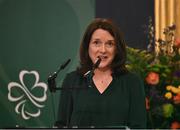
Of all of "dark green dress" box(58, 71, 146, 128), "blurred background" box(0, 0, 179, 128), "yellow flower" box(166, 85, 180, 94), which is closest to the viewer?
"dark green dress" box(58, 71, 146, 128)

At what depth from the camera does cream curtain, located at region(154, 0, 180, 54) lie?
4.52 meters

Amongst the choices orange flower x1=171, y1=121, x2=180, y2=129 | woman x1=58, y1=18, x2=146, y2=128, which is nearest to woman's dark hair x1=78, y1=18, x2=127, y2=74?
woman x1=58, y1=18, x2=146, y2=128

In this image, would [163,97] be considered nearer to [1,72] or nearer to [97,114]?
[97,114]

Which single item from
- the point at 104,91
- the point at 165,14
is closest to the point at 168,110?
the point at 104,91

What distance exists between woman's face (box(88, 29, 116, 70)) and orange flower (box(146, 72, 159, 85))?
1.28 ft

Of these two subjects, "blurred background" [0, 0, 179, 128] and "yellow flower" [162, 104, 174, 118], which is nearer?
"yellow flower" [162, 104, 174, 118]

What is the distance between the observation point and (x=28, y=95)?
4.71 m

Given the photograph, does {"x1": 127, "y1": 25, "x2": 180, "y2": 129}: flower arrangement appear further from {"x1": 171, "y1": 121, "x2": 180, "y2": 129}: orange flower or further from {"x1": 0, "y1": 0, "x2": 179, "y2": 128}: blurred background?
{"x1": 0, "y1": 0, "x2": 179, "y2": 128}: blurred background

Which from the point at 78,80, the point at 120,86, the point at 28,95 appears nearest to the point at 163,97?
the point at 120,86

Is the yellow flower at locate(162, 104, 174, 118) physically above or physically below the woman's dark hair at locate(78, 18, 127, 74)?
below

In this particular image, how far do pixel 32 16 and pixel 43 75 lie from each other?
2.11 feet

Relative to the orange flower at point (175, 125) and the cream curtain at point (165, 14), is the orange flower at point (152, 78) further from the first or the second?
the cream curtain at point (165, 14)

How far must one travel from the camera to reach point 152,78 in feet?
9.73

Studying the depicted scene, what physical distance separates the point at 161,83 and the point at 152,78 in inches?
4.1
